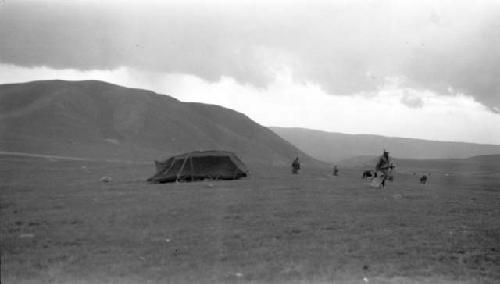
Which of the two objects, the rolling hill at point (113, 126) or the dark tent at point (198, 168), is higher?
the rolling hill at point (113, 126)

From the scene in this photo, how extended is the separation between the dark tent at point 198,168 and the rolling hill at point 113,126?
226ft

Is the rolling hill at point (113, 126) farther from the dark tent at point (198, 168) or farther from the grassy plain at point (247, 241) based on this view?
the grassy plain at point (247, 241)

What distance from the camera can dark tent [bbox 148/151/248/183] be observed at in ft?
125

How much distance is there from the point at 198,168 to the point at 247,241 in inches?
1014

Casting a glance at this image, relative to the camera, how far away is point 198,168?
3903 centimetres

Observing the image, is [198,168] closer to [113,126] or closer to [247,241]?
[247,241]

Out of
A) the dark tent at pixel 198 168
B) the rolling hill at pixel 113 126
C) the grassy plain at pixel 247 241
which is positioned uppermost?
the rolling hill at pixel 113 126

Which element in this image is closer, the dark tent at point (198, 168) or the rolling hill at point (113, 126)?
the dark tent at point (198, 168)

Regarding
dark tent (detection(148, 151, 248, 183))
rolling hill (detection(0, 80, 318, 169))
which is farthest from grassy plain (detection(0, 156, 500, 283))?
rolling hill (detection(0, 80, 318, 169))

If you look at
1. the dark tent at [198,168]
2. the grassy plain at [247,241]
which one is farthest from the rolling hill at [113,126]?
the grassy plain at [247,241]

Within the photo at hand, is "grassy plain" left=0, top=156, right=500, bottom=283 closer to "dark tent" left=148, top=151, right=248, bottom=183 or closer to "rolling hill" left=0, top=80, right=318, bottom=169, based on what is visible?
"dark tent" left=148, top=151, right=248, bottom=183

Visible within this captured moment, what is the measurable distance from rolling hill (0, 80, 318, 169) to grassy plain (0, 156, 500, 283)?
87.8 metres

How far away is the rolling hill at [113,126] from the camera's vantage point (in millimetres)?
121000

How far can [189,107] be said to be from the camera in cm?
19825
